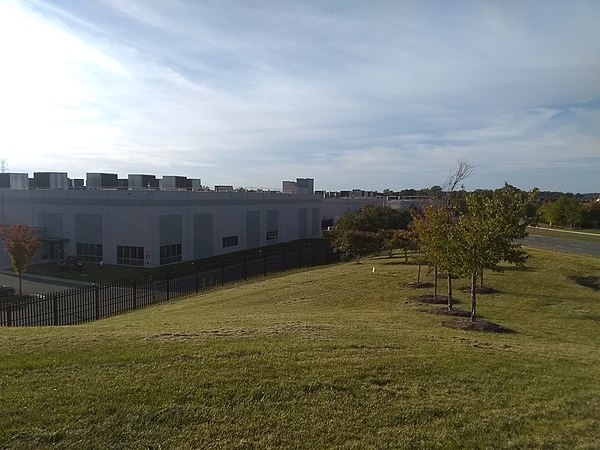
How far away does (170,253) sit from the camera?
4178 cm

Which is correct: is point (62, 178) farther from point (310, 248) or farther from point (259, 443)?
point (259, 443)

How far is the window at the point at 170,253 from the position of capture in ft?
134

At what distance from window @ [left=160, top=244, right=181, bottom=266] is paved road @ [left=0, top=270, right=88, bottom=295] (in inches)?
313

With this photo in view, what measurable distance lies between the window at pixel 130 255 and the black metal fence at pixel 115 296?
22.3ft

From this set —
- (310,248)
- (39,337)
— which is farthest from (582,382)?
(310,248)

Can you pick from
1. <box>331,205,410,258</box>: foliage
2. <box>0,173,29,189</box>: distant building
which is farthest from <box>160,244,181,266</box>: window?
<box>0,173,29,189</box>: distant building

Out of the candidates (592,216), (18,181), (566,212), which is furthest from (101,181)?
(592,216)

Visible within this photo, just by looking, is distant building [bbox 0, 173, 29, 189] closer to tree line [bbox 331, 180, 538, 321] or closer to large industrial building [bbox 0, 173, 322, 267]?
large industrial building [bbox 0, 173, 322, 267]

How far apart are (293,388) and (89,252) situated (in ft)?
131

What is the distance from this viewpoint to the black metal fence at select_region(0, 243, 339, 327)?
1916cm

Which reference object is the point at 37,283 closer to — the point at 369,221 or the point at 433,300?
the point at 369,221

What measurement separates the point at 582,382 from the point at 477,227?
7369mm

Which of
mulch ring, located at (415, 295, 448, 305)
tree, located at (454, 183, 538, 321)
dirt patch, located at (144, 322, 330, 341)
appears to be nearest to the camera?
dirt patch, located at (144, 322, 330, 341)

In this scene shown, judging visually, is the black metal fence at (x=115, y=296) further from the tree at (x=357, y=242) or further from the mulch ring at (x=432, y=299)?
the mulch ring at (x=432, y=299)
